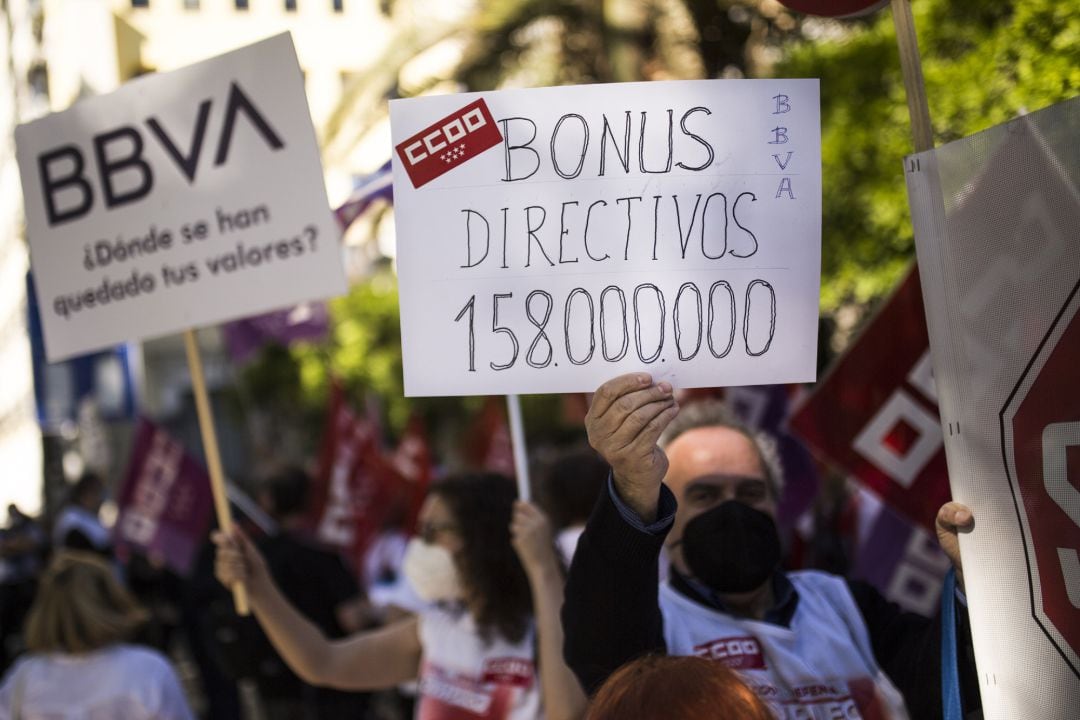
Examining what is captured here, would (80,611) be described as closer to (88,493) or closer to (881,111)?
(881,111)

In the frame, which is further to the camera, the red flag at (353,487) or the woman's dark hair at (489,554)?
the red flag at (353,487)

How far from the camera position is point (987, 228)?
221 cm

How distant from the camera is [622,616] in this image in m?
2.42

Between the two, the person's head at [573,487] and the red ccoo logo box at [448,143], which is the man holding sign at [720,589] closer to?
the red ccoo logo box at [448,143]

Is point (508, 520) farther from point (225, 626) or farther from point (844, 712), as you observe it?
point (225, 626)

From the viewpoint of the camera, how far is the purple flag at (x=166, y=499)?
8.68 m

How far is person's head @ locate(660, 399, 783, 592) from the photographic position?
2.78 meters

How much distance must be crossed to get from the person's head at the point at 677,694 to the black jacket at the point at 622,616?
510mm

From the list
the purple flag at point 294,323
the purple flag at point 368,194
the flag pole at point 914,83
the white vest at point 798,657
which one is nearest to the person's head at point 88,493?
the purple flag at point 294,323

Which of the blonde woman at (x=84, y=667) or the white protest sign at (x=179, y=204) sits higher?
the white protest sign at (x=179, y=204)

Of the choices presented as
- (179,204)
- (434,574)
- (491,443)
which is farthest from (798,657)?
(491,443)

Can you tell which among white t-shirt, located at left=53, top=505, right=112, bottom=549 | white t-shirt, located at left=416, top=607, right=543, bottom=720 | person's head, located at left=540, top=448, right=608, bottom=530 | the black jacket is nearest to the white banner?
the black jacket

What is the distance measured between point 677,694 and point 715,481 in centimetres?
113

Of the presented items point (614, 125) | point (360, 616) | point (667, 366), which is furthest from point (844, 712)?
point (360, 616)
